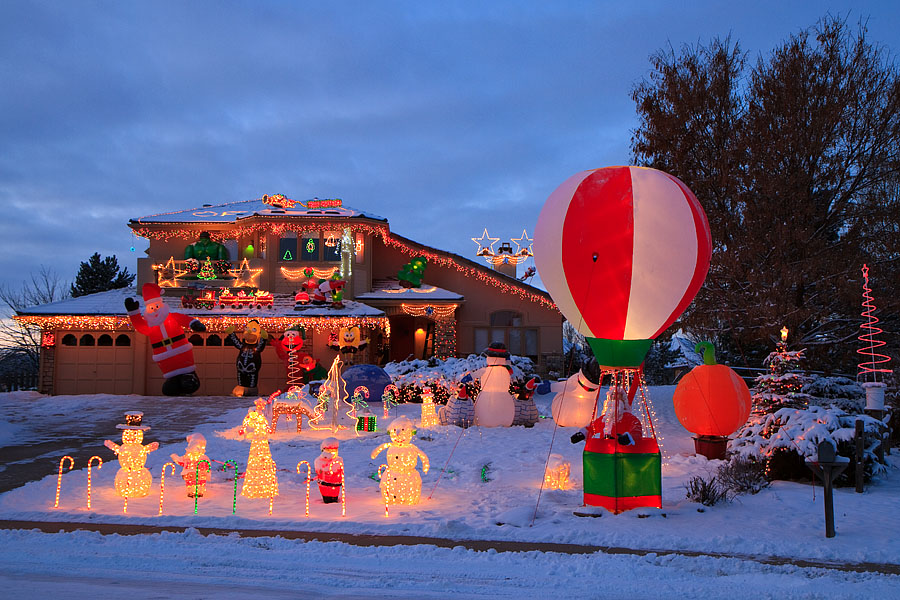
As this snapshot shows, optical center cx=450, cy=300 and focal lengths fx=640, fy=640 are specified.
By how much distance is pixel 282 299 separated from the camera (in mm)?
21984

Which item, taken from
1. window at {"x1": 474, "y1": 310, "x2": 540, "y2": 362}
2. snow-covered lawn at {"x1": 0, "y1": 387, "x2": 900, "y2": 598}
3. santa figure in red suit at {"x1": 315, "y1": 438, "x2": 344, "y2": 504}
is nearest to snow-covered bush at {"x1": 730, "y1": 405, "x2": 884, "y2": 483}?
snow-covered lawn at {"x1": 0, "y1": 387, "x2": 900, "y2": 598}

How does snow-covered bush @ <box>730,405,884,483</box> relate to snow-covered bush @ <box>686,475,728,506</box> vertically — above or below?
above

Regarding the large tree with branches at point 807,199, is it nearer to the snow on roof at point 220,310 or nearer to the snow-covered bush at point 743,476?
the snow-covered bush at point 743,476

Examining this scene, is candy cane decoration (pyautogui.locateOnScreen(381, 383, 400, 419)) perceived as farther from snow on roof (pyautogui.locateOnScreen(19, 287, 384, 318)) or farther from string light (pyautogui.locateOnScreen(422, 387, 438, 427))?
snow on roof (pyautogui.locateOnScreen(19, 287, 384, 318))

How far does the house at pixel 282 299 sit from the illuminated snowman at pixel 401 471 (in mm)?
12848

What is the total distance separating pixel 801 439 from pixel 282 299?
1704 cm

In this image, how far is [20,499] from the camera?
7805mm

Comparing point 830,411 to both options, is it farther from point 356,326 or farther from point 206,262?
point 206,262

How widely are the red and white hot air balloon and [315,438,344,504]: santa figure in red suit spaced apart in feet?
11.0

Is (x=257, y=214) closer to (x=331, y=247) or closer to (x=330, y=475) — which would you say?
(x=331, y=247)

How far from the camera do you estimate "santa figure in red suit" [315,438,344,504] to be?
762 centimetres

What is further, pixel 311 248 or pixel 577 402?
pixel 311 248

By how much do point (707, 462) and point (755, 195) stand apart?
717cm

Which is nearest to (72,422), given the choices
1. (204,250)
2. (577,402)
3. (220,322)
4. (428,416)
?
(220,322)
